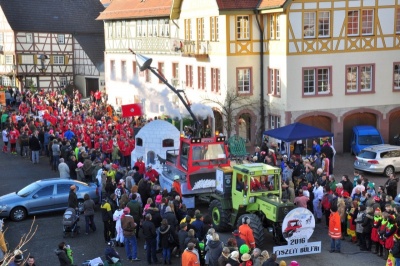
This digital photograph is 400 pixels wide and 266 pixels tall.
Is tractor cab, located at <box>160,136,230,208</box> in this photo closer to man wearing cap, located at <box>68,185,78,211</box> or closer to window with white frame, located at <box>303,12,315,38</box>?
man wearing cap, located at <box>68,185,78,211</box>

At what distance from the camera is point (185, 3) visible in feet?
131

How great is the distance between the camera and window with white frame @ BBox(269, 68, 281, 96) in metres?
33.1

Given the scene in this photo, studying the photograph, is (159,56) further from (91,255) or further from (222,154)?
(91,255)

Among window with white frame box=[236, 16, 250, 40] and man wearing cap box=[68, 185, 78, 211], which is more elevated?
window with white frame box=[236, 16, 250, 40]

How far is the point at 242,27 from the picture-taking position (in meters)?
34.3

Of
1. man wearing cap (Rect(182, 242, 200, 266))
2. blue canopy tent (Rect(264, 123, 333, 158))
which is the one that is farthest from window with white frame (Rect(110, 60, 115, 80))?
man wearing cap (Rect(182, 242, 200, 266))

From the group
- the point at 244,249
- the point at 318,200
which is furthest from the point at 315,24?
the point at 244,249

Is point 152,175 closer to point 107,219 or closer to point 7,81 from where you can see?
point 107,219

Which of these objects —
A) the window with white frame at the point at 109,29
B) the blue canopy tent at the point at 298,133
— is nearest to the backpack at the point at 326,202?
the blue canopy tent at the point at 298,133

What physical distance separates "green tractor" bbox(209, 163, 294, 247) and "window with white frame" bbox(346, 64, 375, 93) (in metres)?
15.9

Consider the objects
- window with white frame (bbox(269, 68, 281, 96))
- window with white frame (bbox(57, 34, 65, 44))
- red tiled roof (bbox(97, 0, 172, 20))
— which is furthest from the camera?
window with white frame (bbox(57, 34, 65, 44))

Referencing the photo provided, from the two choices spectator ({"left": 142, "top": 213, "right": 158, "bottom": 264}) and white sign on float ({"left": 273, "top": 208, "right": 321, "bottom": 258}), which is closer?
spectator ({"left": 142, "top": 213, "right": 158, "bottom": 264})

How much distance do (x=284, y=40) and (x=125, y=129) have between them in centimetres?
1004

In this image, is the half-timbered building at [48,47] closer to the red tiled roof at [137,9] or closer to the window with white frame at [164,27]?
the red tiled roof at [137,9]
